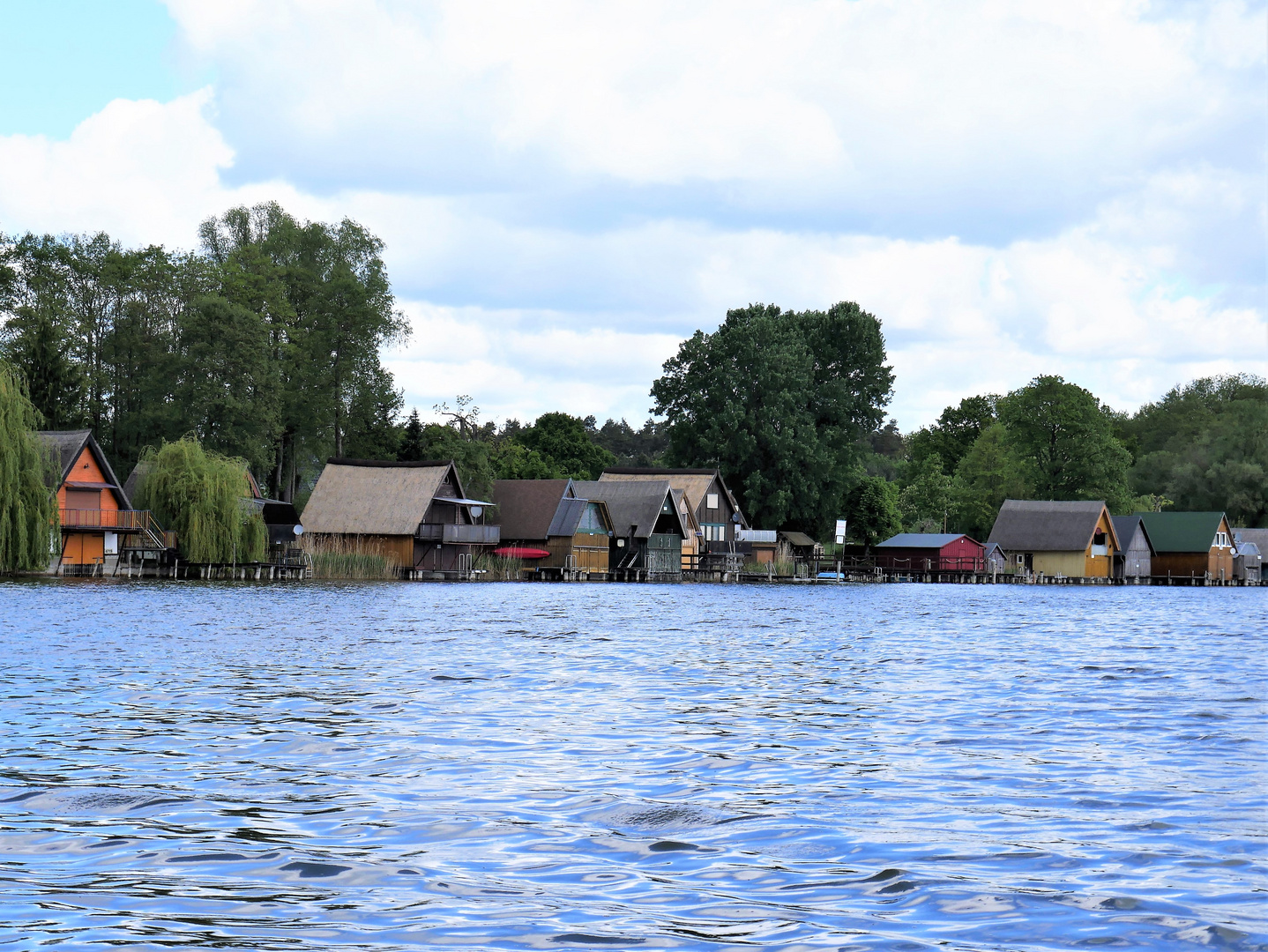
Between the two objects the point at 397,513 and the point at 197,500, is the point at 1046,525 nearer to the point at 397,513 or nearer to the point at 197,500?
the point at 397,513

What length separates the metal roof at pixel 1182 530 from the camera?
374ft

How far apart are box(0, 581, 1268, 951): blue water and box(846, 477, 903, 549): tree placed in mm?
84366

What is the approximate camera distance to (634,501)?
9456cm

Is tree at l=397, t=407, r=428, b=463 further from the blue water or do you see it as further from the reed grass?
the blue water

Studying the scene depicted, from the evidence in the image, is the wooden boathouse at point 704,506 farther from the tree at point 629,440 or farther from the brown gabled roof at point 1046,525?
the tree at point 629,440

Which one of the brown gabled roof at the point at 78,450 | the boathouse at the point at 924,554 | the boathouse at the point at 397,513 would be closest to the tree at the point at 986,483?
the boathouse at the point at 924,554

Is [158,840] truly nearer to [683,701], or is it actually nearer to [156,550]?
[683,701]

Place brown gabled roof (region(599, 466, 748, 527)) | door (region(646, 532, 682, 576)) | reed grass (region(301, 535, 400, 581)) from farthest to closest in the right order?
brown gabled roof (region(599, 466, 748, 527)), door (region(646, 532, 682, 576)), reed grass (region(301, 535, 400, 581))

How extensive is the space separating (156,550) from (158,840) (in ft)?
197

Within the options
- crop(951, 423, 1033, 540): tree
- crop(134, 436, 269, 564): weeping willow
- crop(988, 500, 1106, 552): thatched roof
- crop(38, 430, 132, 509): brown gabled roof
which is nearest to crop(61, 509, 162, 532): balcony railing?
crop(134, 436, 269, 564): weeping willow

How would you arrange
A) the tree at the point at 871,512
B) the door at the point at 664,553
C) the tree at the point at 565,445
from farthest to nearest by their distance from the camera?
the tree at the point at 565,445 < the tree at the point at 871,512 < the door at the point at 664,553

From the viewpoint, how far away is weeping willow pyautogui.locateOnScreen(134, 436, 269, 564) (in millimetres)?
62969

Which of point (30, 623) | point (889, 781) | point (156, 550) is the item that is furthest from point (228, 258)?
point (889, 781)

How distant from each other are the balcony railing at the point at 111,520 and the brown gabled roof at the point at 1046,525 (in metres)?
72.1
